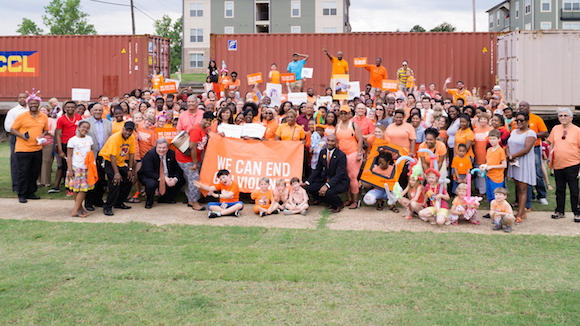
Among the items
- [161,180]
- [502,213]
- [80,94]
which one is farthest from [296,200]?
[80,94]

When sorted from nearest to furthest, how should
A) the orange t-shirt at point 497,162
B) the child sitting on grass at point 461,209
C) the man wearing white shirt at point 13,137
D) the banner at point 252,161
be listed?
the child sitting on grass at point 461,209, the orange t-shirt at point 497,162, the banner at point 252,161, the man wearing white shirt at point 13,137

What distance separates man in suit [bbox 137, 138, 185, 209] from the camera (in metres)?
8.93

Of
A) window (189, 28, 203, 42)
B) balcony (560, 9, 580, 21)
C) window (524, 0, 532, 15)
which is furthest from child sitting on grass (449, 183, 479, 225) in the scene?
balcony (560, 9, 580, 21)

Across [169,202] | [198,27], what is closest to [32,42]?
[169,202]

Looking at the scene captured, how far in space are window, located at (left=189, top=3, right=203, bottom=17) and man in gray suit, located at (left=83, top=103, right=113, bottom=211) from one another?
139 ft

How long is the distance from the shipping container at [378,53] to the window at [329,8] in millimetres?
29004

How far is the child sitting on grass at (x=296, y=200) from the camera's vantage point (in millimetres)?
8461

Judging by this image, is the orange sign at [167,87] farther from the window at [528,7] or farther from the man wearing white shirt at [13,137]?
the window at [528,7]

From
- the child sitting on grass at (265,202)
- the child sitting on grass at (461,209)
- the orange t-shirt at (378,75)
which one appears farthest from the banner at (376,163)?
the orange t-shirt at (378,75)

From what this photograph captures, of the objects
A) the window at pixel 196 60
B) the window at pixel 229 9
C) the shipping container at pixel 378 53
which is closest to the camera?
the shipping container at pixel 378 53

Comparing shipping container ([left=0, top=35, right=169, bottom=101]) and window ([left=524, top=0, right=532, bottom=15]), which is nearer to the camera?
shipping container ([left=0, top=35, right=169, bottom=101])

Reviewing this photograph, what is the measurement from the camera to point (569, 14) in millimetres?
52531

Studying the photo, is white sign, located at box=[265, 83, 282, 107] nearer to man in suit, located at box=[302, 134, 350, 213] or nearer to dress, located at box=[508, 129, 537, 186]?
man in suit, located at box=[302, 134, 350, 213]

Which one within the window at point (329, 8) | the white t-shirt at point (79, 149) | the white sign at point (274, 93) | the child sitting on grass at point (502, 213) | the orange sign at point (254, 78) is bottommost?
the child sitting on grass at point (502, 213)
